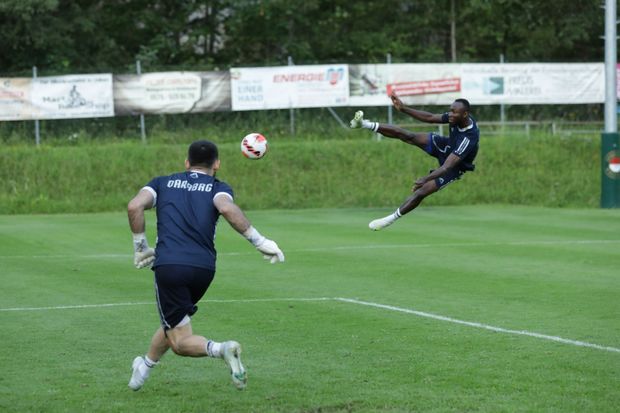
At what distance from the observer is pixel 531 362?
11125 mm

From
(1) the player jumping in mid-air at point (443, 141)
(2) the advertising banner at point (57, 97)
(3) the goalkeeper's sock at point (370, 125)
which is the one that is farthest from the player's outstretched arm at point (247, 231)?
(2) the advertising banner at point (57, 97)

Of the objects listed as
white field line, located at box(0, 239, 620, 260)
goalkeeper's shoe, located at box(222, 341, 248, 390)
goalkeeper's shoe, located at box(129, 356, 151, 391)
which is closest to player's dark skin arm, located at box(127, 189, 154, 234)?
goalkeeper's shoe, located at box(222, 341, 248, 390)

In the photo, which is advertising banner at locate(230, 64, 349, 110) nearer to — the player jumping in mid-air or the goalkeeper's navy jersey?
the player jumping in mid-air

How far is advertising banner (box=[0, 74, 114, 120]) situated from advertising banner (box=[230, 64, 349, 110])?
4285 millimetres

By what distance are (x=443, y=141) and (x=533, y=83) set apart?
23642mm

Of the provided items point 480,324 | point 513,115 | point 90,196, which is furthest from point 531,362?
point 513,115

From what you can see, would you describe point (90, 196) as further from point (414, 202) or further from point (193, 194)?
point (193, 194)

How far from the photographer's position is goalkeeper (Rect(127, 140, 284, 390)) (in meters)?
9.19

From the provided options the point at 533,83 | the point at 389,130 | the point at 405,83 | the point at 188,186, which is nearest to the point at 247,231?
the point at 188,186

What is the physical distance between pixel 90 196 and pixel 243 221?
26.4 meters

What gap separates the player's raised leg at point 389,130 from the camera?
16.6 m

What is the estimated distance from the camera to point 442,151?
18.0 m

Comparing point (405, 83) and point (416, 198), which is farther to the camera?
point (405, 83)

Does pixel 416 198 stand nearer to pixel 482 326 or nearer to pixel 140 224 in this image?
pixel 482 326
